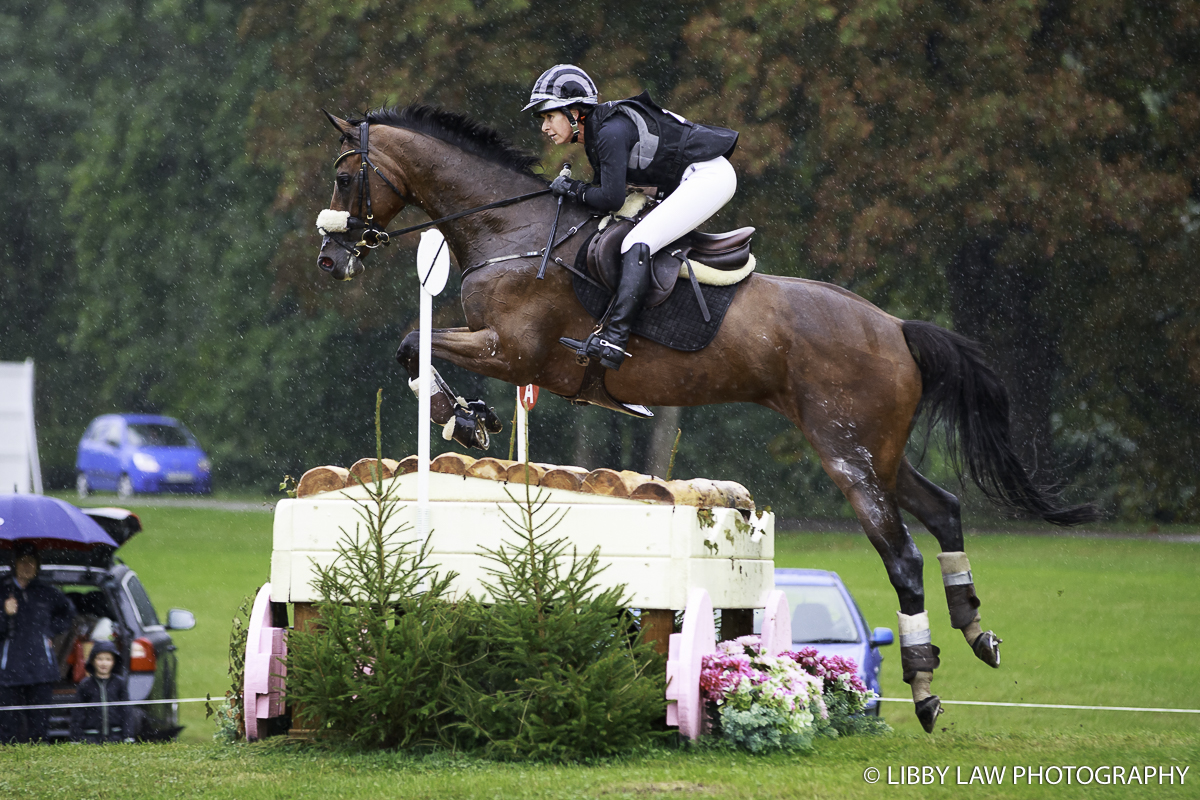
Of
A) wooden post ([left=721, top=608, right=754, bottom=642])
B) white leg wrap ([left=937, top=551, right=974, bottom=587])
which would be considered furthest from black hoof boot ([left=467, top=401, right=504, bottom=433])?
white leg wrap ([left=937, top=551, right=974, bottom=587])

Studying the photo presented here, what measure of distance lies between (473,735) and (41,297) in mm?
24144

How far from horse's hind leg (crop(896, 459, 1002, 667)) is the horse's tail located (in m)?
0.19

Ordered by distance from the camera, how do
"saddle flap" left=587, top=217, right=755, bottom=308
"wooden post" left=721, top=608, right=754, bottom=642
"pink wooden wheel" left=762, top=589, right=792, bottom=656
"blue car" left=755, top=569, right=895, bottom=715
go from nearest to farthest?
"saddle flap" left=587, top=217, right=755, bottom=308 < "pink wooden wheel" left=762, top=589, right=792, bottom=656 < "wooden post" left=721, top=608, right=754, bottom=642 < "blue car" left=755, top=569, right=895, bottom=715

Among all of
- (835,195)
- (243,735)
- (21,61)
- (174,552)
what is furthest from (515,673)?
(21,61)

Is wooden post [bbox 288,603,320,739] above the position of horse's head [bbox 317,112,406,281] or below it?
below

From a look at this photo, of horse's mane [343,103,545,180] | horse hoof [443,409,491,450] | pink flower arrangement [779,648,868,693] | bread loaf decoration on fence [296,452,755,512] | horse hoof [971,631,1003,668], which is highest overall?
horse's mane [343,103,545,180]

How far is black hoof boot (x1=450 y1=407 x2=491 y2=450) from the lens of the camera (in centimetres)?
569

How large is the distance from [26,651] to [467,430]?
3.59 metres

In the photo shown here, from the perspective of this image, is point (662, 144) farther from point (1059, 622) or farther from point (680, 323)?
point (1059, 622)

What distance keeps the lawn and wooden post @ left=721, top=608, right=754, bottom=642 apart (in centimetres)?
97

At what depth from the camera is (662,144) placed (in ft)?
18.9

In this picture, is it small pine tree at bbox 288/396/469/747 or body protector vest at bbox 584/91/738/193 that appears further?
body protector vest at bbox 584/91/738/193

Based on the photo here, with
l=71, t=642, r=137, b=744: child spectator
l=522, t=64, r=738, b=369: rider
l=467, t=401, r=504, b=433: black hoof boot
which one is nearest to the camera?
l=522, t=64, r=738, b=369: rider

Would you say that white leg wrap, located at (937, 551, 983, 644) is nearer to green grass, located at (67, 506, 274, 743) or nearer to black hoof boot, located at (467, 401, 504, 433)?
black hoof boot, located at (467, 401, 504, 433)
